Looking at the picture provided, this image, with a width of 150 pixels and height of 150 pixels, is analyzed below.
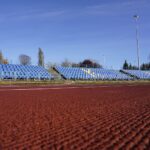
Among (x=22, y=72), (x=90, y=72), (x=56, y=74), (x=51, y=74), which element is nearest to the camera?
(x=22, y=72)

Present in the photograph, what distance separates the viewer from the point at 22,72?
42031 mm

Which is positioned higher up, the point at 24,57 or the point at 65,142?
the point at 24,57

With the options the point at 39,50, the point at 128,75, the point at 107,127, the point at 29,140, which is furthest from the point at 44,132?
the point at 39,50

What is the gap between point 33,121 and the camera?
760 cm

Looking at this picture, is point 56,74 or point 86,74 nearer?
point 56,74

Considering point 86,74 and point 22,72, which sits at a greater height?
point 22,72

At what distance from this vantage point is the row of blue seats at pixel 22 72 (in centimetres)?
3897

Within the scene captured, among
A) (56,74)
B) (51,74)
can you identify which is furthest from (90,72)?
(51,74)

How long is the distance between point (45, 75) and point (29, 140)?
3904 centimetres

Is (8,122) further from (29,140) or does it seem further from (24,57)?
(24,57)

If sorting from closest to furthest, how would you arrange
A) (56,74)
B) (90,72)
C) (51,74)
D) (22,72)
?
(22,72) → (51,74) → (56,74) → (90,72)

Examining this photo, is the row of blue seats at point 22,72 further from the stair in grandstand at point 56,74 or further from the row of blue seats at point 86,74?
the row of blue seats at point 86,74

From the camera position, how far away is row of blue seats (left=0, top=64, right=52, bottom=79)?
39.0 meters

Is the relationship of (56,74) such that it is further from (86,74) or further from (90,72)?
(90,72)
